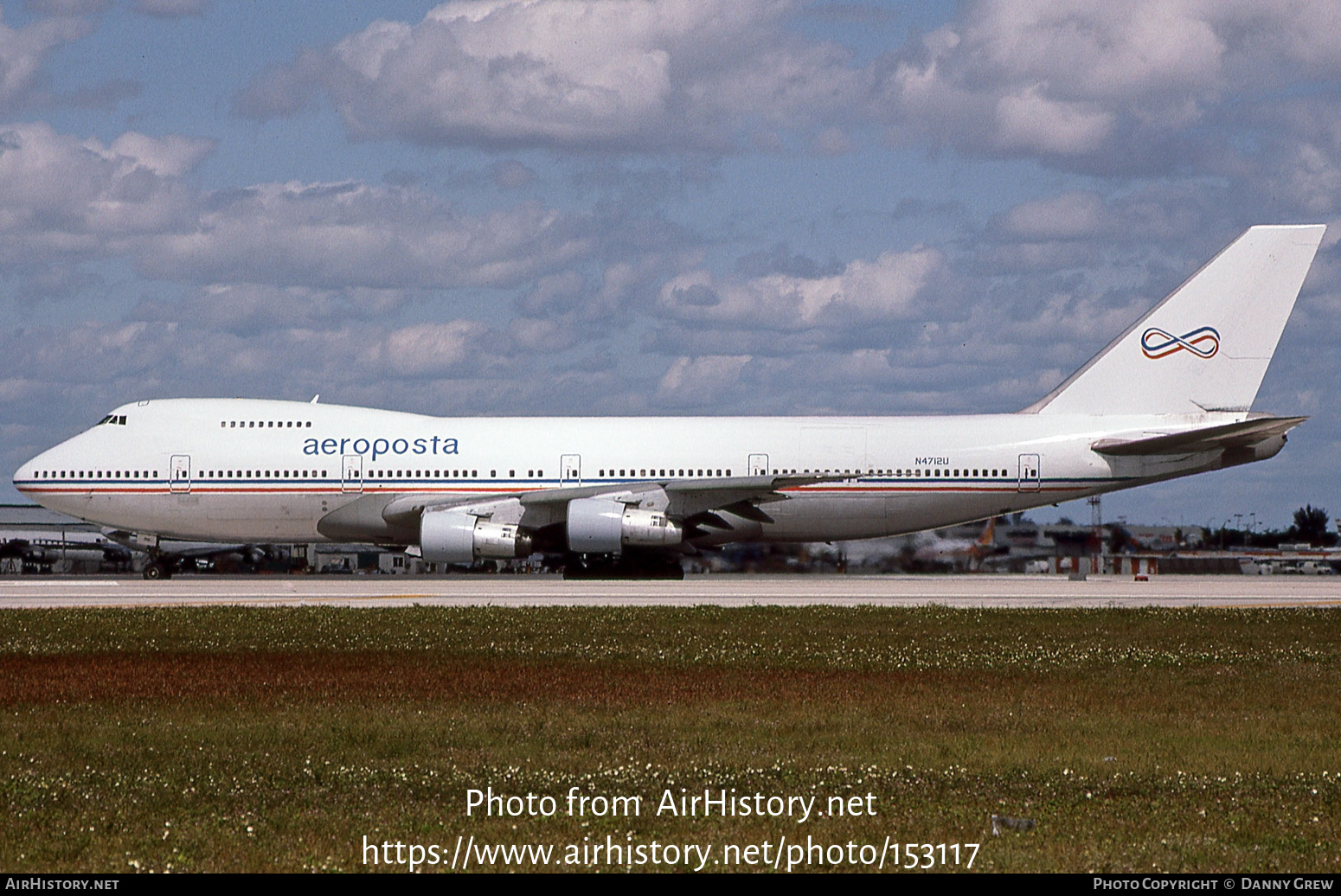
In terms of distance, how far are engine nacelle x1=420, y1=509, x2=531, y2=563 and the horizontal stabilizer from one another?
50.3 ft

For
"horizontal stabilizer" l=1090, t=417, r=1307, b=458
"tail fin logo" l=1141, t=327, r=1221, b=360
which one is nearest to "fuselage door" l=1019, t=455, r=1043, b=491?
"horizontal stabilizer" l=1090, t=417, r=1307, b=458

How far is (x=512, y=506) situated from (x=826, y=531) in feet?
27.6

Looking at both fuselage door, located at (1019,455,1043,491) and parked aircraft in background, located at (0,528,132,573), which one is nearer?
fuselage door, located at (1019,455,1043,491)

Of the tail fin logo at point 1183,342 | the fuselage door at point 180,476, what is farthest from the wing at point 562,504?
the tail fin logo at point 1183,342

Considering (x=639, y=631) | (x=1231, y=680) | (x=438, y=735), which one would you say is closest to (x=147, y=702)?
(x=438, y=735)

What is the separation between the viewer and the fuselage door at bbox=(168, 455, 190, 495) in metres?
40.1

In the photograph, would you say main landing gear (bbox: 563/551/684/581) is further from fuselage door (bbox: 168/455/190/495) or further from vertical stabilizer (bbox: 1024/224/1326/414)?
vertical stabilizer (bbox: 1024/224/1326/414)

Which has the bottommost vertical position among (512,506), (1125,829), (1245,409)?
(1125,829)

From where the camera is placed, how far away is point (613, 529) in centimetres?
3675

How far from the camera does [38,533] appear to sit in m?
83.4

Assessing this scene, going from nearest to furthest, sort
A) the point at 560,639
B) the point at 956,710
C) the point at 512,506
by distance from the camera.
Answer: the point at 956,710, the point at 560,639, the point at 512,506

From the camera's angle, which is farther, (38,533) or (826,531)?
(38,533)

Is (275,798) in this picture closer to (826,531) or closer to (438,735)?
(438,735)

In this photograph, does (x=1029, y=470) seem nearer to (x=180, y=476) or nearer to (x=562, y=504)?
(x=562, y=504)
